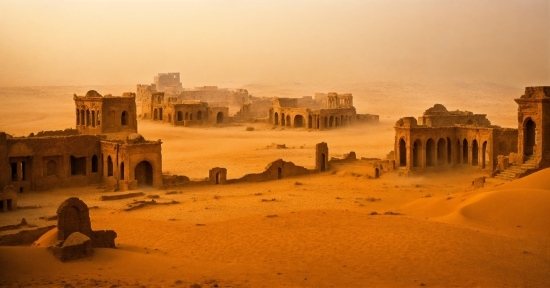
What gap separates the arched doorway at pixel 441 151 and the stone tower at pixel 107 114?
2094cm

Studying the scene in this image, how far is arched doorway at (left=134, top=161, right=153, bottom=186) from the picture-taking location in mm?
38625

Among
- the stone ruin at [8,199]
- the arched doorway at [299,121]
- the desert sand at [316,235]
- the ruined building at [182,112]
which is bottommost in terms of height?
the desert sand at [316,235]

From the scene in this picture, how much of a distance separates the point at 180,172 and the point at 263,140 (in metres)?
20.2

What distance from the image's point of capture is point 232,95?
11100 cm

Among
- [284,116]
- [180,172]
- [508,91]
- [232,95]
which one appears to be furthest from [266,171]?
[508,91]

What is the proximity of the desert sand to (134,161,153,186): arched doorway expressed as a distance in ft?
7.69

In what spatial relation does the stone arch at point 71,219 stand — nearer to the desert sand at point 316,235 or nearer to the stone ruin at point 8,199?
the desert sand at point 316,235

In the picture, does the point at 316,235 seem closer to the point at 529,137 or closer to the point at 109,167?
the point at 109,167

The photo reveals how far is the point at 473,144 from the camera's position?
1698 inches

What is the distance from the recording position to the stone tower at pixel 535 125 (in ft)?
118

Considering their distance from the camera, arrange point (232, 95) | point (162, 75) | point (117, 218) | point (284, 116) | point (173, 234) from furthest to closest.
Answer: point (162, 75)
point (232, 95)
point (284, 116)
point (117, 218)
point (173, 234)

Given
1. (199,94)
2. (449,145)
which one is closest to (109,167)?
(449,145)

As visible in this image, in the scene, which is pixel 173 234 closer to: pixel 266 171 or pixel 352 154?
pixel 266 171

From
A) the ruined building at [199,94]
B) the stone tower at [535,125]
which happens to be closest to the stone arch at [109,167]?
the stone tower at [535,125]
